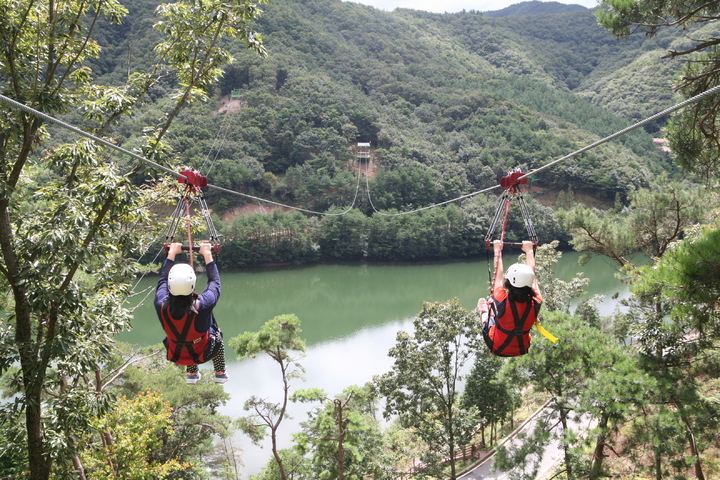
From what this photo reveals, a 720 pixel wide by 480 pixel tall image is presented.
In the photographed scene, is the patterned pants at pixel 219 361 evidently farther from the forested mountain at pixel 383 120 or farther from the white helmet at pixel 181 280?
the forested mountain at pixel 383 120

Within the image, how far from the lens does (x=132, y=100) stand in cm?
336

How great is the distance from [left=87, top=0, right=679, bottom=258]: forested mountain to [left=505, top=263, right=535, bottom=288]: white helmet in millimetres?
18532

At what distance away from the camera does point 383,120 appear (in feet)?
115

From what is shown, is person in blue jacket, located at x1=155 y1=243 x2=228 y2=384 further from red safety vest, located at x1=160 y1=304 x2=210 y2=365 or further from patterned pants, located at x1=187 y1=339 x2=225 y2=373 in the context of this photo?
patterned pants, located at x1=187 y1=339 x2=225 y2=373

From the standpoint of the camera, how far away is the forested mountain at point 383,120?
28.7 metres

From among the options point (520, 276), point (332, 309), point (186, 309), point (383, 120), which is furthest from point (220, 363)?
point (383, 120)

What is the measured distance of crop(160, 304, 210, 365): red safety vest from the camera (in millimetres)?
2419

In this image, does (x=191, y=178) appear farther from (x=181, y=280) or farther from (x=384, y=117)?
(x=384, y=117)

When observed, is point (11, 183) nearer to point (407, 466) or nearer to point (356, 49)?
point (407, 466)

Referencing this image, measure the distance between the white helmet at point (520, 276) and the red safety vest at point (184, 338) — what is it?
1581 millimetres

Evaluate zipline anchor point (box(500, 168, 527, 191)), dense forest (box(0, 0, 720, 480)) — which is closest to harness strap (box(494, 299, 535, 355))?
zipline anchor point (box(500, 168, 527, 191))

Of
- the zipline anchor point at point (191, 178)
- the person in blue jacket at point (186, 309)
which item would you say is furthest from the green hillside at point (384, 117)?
the person in blue jacket at point (186, 309)

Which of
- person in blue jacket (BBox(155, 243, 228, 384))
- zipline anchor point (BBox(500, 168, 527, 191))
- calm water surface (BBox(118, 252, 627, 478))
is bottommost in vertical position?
calm water surface (BBox(118, 252, 627, 478))

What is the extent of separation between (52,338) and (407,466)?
306 inches
